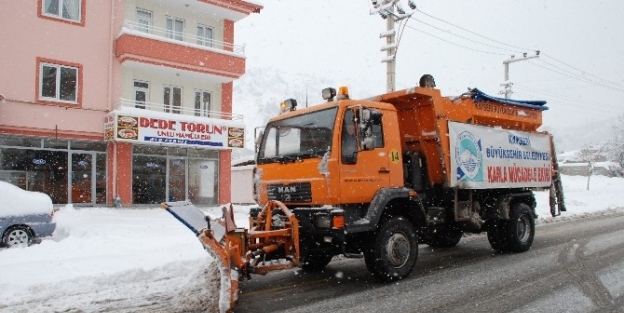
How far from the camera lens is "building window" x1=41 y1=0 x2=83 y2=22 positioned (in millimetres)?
17191

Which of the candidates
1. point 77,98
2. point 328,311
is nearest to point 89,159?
point 77,98

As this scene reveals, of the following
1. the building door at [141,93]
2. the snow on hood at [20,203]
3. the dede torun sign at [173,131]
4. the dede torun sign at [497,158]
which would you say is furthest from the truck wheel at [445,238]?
the building door at [141,93]

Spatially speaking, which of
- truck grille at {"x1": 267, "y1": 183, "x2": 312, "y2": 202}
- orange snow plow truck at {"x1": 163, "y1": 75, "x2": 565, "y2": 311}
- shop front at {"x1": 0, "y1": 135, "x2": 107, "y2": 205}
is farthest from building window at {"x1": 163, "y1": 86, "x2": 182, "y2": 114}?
truck grille at {"x1": 267, "y1": 183, "x2": 312, "y2": 202}

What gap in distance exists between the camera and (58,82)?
17203 millimetres

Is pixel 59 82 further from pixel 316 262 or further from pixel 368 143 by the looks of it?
pixel 368 143

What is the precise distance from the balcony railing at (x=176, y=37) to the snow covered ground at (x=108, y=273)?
9.03m

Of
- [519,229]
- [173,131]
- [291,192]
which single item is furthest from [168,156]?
[519,229]

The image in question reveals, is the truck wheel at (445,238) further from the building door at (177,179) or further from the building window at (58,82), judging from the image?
the building window at (58,82)

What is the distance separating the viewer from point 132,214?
16.5 metres

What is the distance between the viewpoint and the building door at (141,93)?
19078 millimetres

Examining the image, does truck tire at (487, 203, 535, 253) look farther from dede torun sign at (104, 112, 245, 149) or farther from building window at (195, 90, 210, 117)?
building window at (195, 90, 210, 117)

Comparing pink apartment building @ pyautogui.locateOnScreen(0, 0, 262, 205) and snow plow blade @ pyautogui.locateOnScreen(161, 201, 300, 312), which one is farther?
pink apartment building @ pyautogui.locateOnScreen(0, 0, 262, 205)

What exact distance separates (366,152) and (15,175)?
14.7 metres

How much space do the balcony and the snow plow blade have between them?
43.9ft
